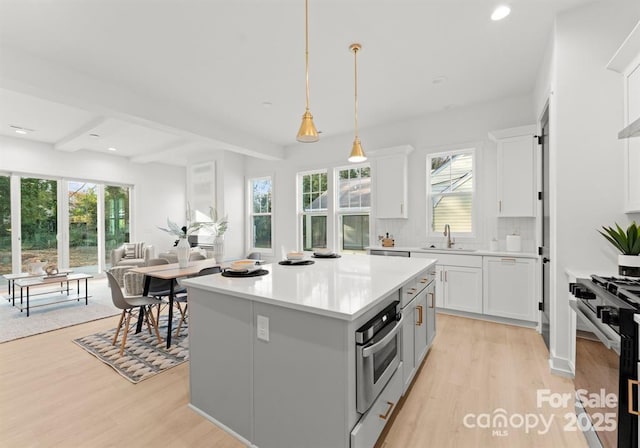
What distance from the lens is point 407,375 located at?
2.10 meters

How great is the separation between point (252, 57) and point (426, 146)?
296 cm

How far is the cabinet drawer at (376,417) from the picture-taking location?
1.35m

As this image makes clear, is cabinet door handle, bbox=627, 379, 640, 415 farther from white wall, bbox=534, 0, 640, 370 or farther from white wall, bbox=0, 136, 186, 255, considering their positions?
white wall, bbox=0, 136, 186, 255

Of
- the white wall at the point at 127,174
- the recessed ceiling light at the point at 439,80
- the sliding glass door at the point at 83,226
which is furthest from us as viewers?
the sliding glass door at the point at 83,226

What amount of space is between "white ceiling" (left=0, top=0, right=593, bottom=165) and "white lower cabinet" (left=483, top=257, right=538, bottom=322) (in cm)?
222

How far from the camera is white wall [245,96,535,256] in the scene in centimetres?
412

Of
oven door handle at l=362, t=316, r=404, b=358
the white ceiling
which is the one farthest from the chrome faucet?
oven door handle at l=362, t=316, r=404, b=358

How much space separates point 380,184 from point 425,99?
1430mm

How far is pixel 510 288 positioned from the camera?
3.62m

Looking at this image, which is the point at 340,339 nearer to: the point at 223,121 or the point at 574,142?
the point at 574,142

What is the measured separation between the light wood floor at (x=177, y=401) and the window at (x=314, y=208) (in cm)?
347

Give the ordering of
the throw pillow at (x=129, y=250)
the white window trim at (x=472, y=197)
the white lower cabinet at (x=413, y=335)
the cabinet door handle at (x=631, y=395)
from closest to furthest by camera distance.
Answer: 1. the cabinet door handle at (x=631, y=395)
2. the white lower cabinet at (x=413, y=335)
3. the white window trim at (x=472, y=197)
4. the throw pillow at (x=129, y=250)

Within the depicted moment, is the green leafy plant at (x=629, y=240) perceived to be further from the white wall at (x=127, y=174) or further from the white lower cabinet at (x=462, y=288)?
the white wall at (x=127, y=174)

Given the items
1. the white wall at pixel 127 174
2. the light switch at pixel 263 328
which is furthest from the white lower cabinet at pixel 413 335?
the white wall at pixel 127 174
